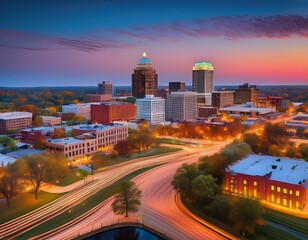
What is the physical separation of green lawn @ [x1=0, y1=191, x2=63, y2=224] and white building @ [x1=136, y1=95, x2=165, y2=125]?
246 ft

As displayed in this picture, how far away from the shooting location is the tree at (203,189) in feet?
131

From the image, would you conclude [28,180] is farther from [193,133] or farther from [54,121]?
[54,121]

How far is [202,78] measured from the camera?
173 meters

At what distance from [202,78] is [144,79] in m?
31.8

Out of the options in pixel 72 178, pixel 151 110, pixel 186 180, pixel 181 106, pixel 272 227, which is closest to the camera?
pixel 272 227

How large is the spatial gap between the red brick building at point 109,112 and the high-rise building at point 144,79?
33913 millimetres

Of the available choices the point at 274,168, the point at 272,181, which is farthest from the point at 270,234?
the point at 274,168

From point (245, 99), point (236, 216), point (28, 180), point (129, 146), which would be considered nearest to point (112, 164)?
point (129, 146)

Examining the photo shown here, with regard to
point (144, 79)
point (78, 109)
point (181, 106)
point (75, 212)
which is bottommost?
point (75, 212)

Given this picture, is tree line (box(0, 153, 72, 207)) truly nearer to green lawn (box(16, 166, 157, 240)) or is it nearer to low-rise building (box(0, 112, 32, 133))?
green lawn (box(16, 166, 157, 240))

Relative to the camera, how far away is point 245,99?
19012 cm

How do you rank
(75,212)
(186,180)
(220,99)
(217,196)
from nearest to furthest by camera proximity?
(75,212), (217,196), (186,180), (220,99)

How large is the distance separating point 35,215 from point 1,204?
20.3 ft

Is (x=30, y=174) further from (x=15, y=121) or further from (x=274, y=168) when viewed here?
(x=15, y=121)
